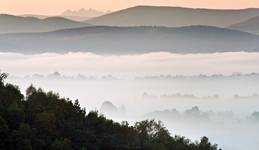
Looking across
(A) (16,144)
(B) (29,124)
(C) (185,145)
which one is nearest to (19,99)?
(B) (29,124)

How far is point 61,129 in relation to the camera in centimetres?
4897

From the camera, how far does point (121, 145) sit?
2012 inches

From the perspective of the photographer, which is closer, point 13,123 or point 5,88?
point 13,123

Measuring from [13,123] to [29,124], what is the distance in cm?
128

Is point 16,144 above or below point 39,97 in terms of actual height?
below

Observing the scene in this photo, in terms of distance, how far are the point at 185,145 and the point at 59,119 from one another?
11.4 meters

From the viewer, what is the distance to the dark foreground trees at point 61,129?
144 feet

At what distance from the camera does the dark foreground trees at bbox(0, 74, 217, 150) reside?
144ft

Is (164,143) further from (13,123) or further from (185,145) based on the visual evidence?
(13,123)

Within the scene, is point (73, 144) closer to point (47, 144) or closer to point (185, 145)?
point (47, 144)

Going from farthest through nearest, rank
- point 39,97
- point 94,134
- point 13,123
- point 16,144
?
point 39,97 < point 94,134 < point 13,123 < point 16,144

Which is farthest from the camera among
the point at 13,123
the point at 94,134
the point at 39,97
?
the point at 39,97

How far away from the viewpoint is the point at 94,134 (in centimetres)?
5028

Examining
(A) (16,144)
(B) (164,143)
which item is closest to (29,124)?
(A) (16,144)
